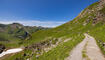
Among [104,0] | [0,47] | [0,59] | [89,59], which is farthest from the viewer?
[0,47]

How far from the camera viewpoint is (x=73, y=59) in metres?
16.1

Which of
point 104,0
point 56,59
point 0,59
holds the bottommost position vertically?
point 0,59

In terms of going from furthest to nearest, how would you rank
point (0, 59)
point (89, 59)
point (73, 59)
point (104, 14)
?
point (104, 14), point (0, 59), point (73, 59), point (89, 59)

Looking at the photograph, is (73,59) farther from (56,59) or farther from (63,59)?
(56,59)

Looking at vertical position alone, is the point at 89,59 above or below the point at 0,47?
above

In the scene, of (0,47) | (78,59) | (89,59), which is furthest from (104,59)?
→ (0,47)

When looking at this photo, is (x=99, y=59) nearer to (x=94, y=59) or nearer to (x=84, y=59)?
(x=94, y=59)

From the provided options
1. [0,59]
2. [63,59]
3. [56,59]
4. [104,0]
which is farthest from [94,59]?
[104,0]

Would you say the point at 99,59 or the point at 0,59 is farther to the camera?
the point at 0,59

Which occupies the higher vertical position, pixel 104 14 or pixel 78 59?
pixel 104 14

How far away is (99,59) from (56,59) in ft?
24.4

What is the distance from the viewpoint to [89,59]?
15.1m

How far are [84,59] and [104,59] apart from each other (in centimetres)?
376

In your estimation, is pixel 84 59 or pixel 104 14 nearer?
pixel 84 59
